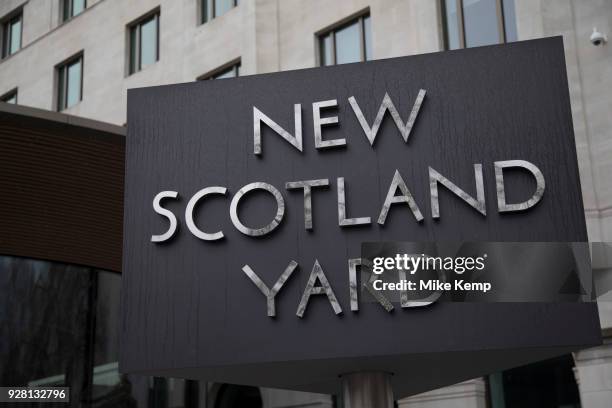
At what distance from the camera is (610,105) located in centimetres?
2291

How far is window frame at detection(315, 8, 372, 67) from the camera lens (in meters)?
29.0

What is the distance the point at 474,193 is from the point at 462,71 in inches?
92.0

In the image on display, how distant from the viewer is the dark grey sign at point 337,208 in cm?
1656

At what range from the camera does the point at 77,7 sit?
130 feet

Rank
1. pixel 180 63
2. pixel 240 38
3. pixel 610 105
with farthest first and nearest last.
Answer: pixel 180 63 < pixel 240 38 < pixel 610 105

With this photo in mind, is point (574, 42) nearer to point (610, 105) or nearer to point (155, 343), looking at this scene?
point (610, 105)

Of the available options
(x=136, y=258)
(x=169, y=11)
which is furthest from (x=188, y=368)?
(x=169, y=11)

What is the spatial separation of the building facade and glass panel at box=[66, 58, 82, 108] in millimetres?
78

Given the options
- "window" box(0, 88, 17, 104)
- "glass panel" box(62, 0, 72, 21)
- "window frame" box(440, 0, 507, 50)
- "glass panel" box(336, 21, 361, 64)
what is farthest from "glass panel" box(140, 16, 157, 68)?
"window frame" box(440, 0, 507, 50)

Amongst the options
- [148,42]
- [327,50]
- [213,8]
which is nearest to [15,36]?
[148,42]

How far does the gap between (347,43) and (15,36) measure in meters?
18.8

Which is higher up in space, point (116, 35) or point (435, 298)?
point (116, 35)

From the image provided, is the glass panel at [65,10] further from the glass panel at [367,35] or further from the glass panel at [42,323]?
the glass panel at [42,323]

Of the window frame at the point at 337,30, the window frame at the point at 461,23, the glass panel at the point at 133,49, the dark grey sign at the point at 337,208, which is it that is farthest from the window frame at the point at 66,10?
the dark grey sign at the point at 337,208
